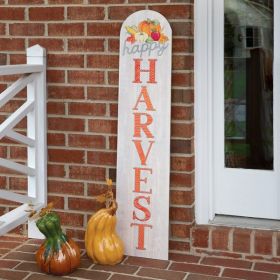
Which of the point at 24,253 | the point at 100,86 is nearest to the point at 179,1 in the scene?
the point at 100,86

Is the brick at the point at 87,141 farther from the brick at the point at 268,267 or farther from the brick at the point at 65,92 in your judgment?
the brick at the point at 268,267

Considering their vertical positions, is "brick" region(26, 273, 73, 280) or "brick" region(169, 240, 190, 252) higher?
"brick" region(169, 240, 190, 252)

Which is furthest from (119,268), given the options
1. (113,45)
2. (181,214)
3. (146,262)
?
(113,45)

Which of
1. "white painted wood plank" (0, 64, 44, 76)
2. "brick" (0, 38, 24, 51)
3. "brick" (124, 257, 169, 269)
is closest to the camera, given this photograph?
"white painted wood plank" (0, 64, 44, 76)

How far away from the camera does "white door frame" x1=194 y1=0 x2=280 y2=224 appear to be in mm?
3416

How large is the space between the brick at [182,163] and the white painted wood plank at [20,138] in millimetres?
832

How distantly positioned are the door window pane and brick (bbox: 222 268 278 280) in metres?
0.60

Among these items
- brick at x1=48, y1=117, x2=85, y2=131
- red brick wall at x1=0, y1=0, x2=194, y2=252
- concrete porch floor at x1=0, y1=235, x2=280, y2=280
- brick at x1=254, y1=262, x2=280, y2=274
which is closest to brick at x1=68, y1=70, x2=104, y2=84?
red brick wall at x1=0, y1=0, x2=194, y2=252

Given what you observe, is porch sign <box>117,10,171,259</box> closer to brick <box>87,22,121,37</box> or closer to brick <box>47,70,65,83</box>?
brick <box>87,22,121,37</box>

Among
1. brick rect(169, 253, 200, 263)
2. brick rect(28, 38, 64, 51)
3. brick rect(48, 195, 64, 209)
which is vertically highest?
brick rect(28, 38, 64, 51)

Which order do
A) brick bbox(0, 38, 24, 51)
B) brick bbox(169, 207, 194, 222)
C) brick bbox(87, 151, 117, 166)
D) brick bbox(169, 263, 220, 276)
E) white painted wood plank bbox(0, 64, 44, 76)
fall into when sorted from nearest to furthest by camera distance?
white painted wood plank bbox(0, 64, 44, 76), brick bbox(169, 263, 220, 276), brick bbox(169, 207, 194, 222), brick bbox(87, 151, 117, 166), brick bbox(0, 38, 24, 51)

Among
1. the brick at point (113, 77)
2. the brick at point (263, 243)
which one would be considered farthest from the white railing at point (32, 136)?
the brick at point (263, 243)

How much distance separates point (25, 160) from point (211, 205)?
45.5 inches

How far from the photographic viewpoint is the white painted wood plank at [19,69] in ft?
10.4
